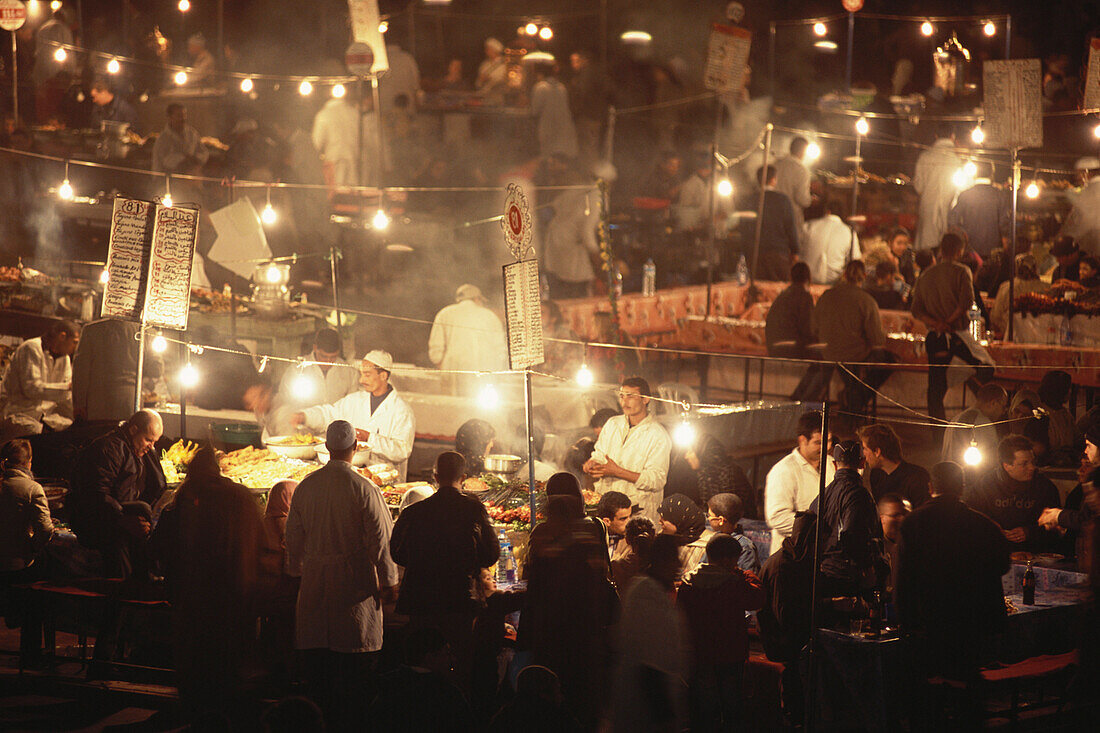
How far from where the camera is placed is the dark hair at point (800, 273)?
11.4 meters

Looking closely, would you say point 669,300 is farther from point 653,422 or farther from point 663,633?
point 663,633

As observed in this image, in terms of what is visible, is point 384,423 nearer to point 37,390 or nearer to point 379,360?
point 379,360

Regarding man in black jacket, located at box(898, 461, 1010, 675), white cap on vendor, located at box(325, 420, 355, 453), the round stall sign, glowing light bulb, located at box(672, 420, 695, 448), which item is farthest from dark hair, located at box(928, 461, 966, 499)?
the round stall sign

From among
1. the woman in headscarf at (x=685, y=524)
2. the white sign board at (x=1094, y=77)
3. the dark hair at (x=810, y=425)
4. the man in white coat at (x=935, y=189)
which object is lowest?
the woman in headscarf at (x=685, y=524)

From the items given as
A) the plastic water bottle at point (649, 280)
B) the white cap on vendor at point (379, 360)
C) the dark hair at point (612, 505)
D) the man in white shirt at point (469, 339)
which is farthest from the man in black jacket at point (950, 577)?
the plastic water bottle at point (649, 280)

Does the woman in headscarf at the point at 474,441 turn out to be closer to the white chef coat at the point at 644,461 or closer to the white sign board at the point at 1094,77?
the white chef coat at the point at 644,461

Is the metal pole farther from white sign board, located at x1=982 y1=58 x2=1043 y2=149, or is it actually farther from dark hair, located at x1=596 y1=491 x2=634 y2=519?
dark hair, located at x1=596 y1=491 x2=634 y2=519

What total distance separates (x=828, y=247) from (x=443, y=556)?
33.0 feet

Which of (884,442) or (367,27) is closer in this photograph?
(884,442)

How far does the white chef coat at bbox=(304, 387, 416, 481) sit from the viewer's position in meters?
8.79

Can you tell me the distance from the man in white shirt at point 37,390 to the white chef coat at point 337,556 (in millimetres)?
5442

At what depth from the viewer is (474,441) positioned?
8977 millimetres

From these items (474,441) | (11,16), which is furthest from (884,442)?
(11,16)

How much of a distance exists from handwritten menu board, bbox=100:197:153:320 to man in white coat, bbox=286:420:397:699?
228 centimetres
